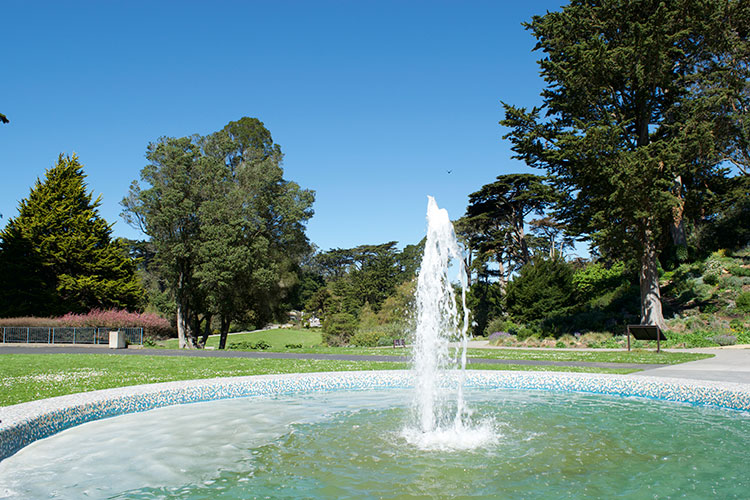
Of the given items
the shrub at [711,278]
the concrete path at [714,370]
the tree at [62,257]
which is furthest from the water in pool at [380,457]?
the tree at [62,257]

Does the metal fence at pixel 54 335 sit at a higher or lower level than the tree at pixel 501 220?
lower

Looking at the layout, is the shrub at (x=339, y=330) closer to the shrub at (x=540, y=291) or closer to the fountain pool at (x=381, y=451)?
the shrub at (x=540, y=291)

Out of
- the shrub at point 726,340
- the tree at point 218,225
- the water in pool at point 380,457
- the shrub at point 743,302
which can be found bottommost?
the water in pool at point 380,457

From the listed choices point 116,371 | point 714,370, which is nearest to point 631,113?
point 714,370

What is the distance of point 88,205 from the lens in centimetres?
3606

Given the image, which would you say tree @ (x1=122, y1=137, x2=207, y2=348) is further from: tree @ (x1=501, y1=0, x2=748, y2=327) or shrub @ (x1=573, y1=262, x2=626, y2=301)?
shrub @ (x1=573, y1=262, x2=626, y2=301)

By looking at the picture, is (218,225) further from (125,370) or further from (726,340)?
(726,340)

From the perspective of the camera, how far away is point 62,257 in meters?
33.6

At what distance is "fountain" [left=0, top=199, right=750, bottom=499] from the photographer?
5.30 metres

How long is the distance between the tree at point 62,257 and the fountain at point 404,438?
27.5 metres

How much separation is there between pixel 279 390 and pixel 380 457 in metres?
5.61

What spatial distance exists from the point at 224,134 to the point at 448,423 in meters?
31.9

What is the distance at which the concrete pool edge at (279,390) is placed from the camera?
23.9ft

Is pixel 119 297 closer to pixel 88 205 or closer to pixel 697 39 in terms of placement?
pixel 88 205
